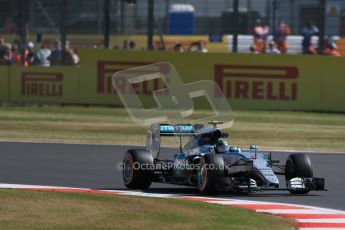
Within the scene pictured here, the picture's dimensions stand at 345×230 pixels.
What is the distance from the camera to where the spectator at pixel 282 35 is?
3002 centimetres

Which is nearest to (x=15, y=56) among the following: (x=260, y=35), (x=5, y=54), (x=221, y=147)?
(x=5, y=54)

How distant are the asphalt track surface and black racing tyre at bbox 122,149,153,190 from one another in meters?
0.17

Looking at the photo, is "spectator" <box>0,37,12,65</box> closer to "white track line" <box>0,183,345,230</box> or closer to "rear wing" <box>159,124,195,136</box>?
"rear wing" <box>159,124,195,136</box>

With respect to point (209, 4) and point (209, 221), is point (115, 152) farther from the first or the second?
point (209, 4)

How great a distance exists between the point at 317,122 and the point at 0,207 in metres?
16.4

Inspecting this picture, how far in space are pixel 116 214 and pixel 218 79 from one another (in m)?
18.4

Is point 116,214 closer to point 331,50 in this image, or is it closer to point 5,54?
point 331,50

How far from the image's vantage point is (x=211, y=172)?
43.1ft

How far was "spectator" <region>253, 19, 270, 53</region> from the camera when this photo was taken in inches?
1190

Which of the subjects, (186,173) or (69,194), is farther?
(186,173)

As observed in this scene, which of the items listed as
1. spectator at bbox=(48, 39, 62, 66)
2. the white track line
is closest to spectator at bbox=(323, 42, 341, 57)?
spectator at bbox=(48, 39, 62, 66)

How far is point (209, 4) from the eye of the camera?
30.4m

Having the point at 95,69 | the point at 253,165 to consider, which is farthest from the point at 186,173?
the point at 95,69

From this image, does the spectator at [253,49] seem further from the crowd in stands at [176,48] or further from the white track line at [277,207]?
the white track line at [277,207]
